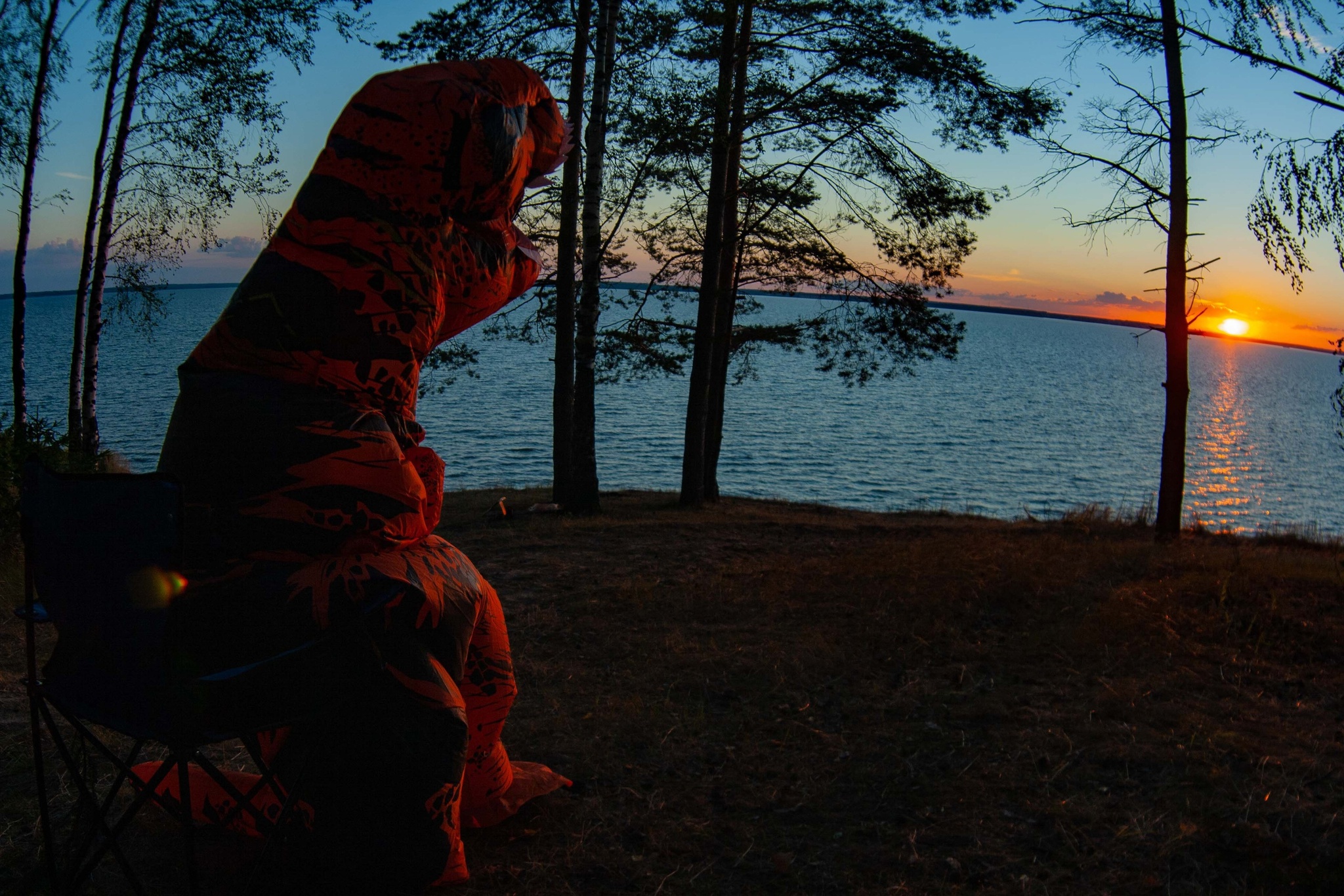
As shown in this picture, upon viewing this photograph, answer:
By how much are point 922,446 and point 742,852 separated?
32.8 metres

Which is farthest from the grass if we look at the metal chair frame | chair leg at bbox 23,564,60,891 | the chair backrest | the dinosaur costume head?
the dinosaur costume head

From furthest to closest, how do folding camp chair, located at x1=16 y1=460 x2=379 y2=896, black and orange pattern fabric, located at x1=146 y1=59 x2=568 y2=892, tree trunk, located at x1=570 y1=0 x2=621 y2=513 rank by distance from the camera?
1. tree trunk, located at x1=570 y1=0 x2=621 y2=513
2. black and orange pattern fabric, located at x1=146 y1=59 x2=568 y2=892
3. folding camp chair, located at x1=16 y1=460 x2=379 y2=896

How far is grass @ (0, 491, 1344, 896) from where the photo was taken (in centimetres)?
302

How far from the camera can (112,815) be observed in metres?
3.23

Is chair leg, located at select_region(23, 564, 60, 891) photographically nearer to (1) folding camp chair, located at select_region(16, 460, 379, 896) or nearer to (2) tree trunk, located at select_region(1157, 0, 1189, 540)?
(1) folding camp chair, located at select_region(16, 460, 379, 896)

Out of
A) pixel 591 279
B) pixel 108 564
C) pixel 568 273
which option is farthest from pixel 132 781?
pixel 568 273

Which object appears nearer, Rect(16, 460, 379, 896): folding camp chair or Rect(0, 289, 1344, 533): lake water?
Rect(16, 460, 379, 896): folding camp chair

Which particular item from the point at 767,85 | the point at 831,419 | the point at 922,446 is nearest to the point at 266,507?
the point at 767,85

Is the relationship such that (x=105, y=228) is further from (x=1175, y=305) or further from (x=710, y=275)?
(x=1175, y=305)

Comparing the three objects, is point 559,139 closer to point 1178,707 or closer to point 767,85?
point 1178,707

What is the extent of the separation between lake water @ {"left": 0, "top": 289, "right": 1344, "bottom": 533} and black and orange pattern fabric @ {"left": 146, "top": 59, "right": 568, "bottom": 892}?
52.1ft

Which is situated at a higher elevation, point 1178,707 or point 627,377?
point 627,377

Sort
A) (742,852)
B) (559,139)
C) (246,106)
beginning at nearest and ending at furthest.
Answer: (559,139), (742,852), (246,106)

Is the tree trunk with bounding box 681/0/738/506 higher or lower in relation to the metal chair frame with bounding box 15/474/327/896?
higher
